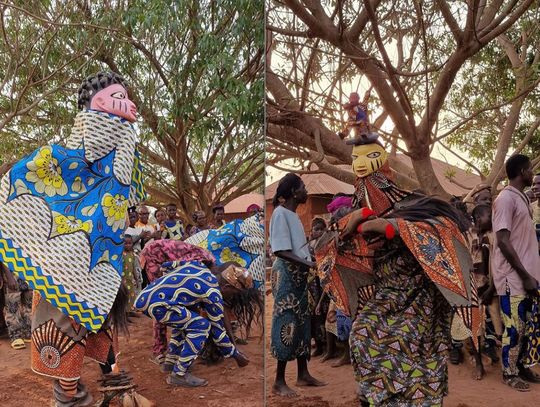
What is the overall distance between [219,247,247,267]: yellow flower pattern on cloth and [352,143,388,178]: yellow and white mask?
1.47 meters

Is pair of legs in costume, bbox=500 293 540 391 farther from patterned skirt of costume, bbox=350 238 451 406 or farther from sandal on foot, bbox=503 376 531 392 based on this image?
patterned skirt of costume, bbox=350 238 451 406

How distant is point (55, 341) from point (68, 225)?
1.93 ft

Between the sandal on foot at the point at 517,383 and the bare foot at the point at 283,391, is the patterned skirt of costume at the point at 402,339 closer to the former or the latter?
the bare foot at the point at 283,391

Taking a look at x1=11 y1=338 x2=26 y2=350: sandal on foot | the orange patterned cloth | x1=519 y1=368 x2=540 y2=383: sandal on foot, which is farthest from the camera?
x1=11 y1=338 x2=26 y2=350: sandal on foot

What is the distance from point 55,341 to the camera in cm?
282

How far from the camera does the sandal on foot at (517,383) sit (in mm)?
4004

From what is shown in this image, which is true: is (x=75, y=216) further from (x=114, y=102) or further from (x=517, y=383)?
(x=517, y=383)

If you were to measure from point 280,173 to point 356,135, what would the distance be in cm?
227

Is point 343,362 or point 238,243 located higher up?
point 238,243

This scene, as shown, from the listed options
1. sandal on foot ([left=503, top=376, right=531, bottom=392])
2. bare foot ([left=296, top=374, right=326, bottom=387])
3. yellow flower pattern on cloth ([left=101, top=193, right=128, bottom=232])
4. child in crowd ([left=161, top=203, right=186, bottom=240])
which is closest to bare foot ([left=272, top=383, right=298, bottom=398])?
bare foot ([left=296, top=374, right=326, bottom=387])

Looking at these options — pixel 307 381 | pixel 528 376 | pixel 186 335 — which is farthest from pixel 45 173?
pixel 528 376

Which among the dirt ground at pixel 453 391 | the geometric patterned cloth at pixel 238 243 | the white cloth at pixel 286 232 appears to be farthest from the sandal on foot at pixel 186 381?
the white cloth at pixel 286 232

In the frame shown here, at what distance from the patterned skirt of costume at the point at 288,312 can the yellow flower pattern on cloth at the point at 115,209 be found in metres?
1.41

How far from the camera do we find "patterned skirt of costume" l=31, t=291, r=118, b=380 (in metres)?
2.82
